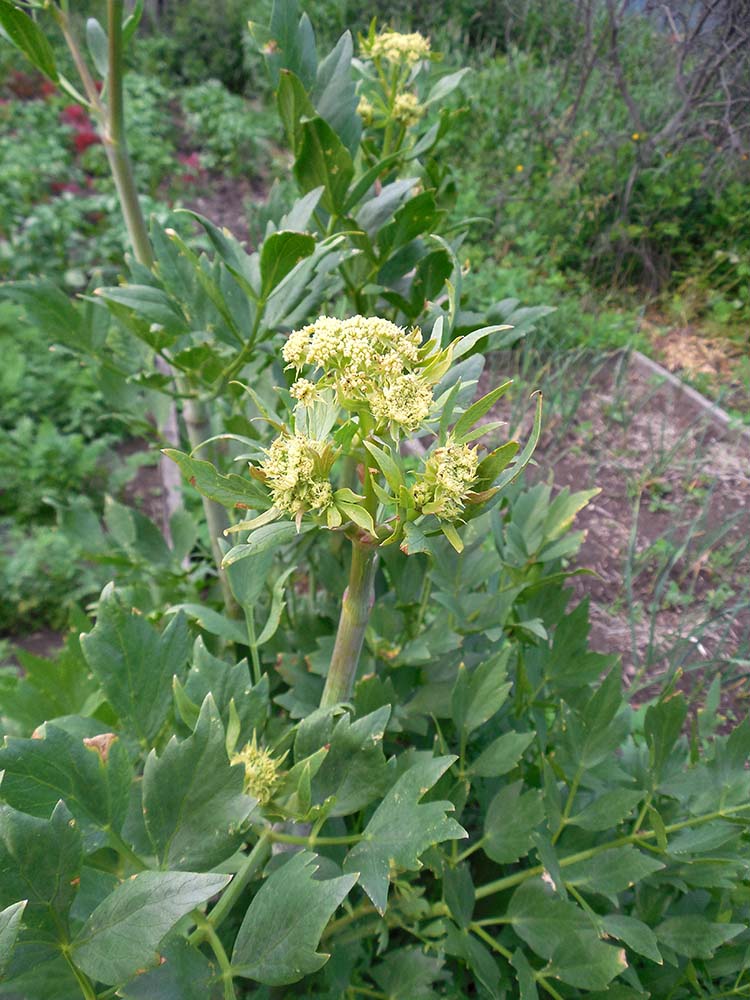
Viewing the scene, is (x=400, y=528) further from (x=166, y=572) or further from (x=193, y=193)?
(x=193, y=193)

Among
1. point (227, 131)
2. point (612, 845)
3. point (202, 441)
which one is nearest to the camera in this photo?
point (612, 845)

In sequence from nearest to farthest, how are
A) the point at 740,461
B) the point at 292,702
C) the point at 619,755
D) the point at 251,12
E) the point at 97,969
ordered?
the point at 97,969, the point at 292,702, the point at 619,755, the point at 740,461, the point at 251,12

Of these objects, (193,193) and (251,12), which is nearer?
(193,193)

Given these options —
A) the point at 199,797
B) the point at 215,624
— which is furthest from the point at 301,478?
the point at 215,624

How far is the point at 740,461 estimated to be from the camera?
244cm

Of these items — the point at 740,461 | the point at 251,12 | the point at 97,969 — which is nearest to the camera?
the point at 97,969

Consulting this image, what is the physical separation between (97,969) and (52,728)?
0.56 ft

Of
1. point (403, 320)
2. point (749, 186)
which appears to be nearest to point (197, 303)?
point (403, 320)

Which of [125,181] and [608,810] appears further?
[125,181]

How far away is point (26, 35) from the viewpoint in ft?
2.49

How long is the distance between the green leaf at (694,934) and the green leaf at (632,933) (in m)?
0.04

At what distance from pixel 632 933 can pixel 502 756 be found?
0.20m

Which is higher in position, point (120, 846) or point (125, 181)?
point (125, 181)

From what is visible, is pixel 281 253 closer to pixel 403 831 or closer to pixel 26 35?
pixel 26 35
